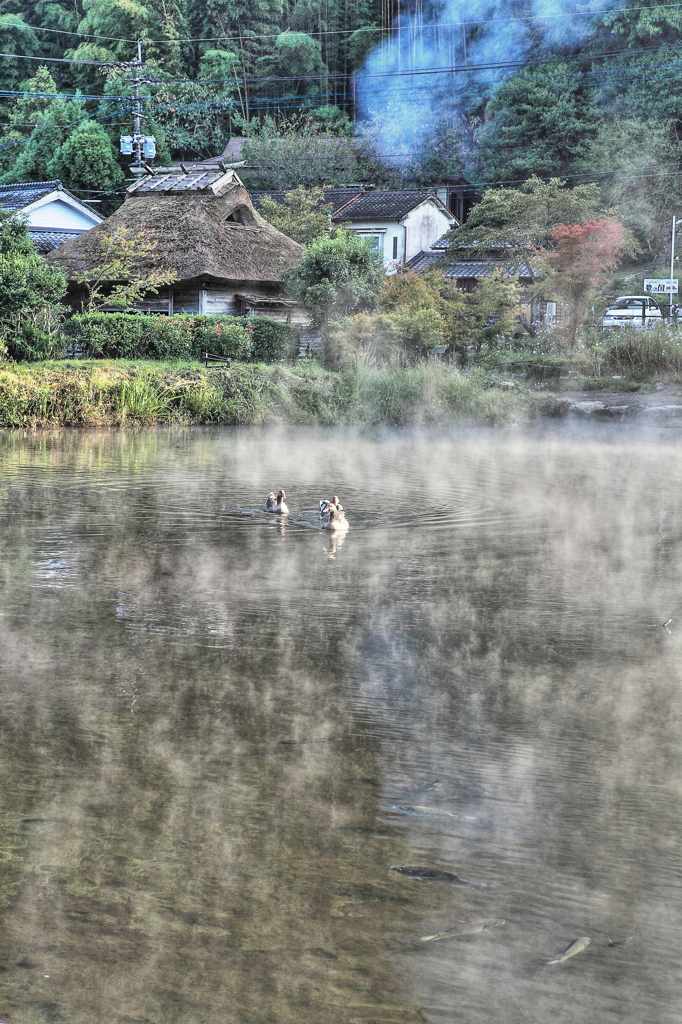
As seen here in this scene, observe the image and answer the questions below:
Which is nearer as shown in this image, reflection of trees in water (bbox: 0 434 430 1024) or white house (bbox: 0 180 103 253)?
reflection of trees in water (bbox: 0 434 430 1024)

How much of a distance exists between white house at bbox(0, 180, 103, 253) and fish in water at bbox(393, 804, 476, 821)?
2913 centimetres

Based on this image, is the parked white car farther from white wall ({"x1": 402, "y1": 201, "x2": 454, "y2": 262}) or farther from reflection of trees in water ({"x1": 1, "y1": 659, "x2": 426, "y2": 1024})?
reflection of trees in water ({"x1": 1, "y1": 659, "x2": 426, "y2": 1024})

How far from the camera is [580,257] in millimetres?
24516

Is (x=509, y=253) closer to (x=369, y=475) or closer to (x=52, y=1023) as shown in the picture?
(x=369, y=475)

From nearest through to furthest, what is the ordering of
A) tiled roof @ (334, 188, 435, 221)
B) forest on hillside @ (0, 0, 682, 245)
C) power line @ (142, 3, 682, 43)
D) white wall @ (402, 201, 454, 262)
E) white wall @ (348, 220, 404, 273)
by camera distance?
power line @ (142, 3, 682, 43) → forest on hillside @ (0, 0, 682, 245) → tiled roof @ (334, 188, 435, 221) → white wall @ (348, 220, 404, 273) → white wall @ (402, 201, 454, 262)

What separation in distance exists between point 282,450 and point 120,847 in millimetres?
11996

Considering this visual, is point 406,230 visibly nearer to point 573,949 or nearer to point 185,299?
point 185,299

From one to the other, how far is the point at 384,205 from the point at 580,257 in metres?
14.9

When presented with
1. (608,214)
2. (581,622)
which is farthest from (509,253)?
(581,622)

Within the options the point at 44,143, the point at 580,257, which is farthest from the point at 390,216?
the point at 580,257

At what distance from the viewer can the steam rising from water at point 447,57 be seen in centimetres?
3634

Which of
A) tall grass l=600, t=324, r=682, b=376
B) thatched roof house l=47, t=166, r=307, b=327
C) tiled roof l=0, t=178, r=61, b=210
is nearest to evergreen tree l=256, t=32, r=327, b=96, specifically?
tiled roof l=0, t=178, r=61, b=210

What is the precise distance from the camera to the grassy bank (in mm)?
17141

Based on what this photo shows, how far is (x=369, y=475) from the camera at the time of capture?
40.2 ft
